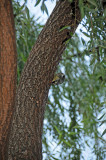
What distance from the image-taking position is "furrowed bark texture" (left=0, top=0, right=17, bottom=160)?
91 centimetres

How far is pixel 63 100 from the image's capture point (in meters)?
2.17

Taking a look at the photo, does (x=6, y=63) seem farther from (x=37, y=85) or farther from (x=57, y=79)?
(x=57, y=79)

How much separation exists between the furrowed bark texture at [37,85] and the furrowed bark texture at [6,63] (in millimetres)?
270

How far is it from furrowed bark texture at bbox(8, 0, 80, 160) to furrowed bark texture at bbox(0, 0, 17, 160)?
0.27 meters

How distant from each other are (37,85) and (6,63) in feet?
1.18

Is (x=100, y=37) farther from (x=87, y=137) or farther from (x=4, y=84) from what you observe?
(x=87, y=137)

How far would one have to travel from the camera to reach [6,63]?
0.92 meters

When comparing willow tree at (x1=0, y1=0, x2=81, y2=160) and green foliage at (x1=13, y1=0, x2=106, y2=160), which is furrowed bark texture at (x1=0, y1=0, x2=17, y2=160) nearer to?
willow tree at (x1=0, y1=0, x2=81, y2=160)

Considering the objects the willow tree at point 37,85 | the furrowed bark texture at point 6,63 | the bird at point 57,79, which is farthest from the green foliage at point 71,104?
the furrowed bark texture at point 6,63

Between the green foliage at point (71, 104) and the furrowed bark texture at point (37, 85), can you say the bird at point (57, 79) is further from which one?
the green foliage at point (71, 104)

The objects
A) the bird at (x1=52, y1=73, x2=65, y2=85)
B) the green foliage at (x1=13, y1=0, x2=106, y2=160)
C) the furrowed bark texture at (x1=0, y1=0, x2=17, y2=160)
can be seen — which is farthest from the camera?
the green foliage at (x1=13, y1=0, x2=106, y2=160)

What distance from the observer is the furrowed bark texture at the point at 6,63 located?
0.91 metres

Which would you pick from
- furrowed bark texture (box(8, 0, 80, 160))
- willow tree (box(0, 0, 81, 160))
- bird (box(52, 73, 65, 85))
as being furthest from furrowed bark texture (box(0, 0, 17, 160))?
bird (box(52, 73, 65, 85))

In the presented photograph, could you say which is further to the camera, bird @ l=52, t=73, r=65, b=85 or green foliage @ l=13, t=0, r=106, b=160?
green foliage @ l=13, t=0, r=106, b=160
